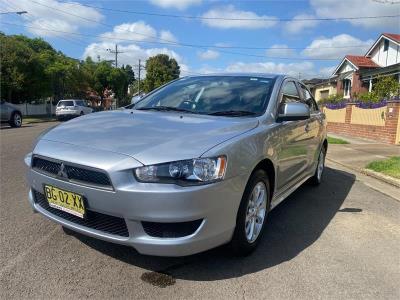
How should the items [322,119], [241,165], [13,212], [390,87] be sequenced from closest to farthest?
[241,165] → [13,212] → [322,119] → [390,87]

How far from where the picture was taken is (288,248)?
3922 millimetres

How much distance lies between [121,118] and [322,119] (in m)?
3.79

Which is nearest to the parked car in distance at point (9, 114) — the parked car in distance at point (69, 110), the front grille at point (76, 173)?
the parked car in distance at point (69, 110)

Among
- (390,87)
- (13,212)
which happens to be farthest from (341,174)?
(390,87)

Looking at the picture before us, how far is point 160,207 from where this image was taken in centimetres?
282

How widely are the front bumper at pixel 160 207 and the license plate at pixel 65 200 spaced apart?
0.06m

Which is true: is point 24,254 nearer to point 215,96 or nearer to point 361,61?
point 215,96

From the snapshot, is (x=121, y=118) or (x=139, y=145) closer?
(x=139, y=145)

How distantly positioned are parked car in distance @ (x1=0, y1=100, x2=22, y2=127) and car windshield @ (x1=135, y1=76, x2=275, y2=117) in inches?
643

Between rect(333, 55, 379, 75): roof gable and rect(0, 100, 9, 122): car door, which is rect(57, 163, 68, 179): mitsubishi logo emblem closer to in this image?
rect(0, 100, 9, 122): car door

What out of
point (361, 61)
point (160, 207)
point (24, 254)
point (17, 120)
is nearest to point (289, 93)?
point (160, 207)

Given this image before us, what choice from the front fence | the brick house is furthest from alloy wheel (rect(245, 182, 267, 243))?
the brick house

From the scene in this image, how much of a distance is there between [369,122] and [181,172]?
14884mm

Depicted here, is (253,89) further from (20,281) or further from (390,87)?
(390,87)
